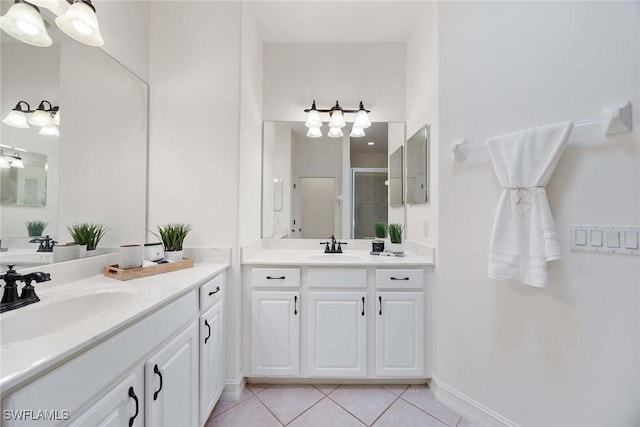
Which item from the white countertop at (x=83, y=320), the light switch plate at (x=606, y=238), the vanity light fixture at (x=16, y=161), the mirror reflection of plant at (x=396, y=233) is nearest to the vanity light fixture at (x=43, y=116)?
the vanity light fixture at (x=16, y=161)

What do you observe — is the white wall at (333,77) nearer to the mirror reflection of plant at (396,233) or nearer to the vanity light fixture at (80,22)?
the mirror reflection of plant at (396,233)

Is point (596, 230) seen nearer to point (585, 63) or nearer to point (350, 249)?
point (585, 63)

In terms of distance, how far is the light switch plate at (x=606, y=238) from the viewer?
3.34 feet

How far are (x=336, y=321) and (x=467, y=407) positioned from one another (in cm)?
91

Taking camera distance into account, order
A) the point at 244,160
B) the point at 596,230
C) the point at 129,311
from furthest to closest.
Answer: the point at 244,160 → the point at 596,230 → the point at 129,311

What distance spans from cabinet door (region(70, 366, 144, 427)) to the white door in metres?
1.67

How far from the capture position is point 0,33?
39.0 inches

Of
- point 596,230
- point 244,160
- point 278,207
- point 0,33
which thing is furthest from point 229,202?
point 596,230

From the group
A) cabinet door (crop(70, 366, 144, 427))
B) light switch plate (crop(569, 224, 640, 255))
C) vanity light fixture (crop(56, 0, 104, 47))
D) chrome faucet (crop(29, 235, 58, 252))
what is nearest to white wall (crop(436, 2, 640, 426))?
light switch plate (crop(569, 224, 640, 255))

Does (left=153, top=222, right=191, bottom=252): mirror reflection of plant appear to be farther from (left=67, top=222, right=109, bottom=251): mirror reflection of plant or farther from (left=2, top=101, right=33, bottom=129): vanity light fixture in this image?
(left=2, top=101, right=33, bottom=129): vanity light fixture

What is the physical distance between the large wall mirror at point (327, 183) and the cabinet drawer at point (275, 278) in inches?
26.2

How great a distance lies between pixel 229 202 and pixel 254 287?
0.61 m

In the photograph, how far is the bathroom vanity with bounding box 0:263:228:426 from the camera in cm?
59

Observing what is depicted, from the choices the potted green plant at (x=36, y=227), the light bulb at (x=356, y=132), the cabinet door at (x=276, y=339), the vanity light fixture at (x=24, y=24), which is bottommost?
the cabinet door at (x=276, y=339)
